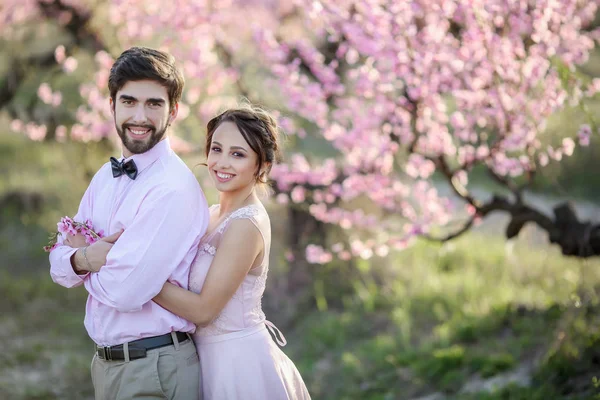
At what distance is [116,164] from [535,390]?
8.41 ft

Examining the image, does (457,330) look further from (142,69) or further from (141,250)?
(142,69)

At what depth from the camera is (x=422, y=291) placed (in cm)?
580

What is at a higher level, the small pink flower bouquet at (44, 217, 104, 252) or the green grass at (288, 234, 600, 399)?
the small pink flower bouquet at (44, 217, 104, 252)

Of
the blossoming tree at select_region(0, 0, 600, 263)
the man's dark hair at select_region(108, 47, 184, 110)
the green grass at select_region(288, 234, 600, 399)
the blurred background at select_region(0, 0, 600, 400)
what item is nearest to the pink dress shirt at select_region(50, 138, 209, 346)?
the man's dark hair at select_region(108, 47, 184, 110)

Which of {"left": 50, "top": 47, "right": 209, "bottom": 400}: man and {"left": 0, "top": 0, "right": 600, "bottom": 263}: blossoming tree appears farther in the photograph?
{"left": 0, "top": 0, "right": 600, "bottom": 263}: blossoming tree

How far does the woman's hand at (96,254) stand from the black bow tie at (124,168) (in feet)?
0.65

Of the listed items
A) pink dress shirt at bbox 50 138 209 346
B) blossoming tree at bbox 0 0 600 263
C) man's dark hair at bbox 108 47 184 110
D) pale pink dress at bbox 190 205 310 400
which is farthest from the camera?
blossoming tree at bbox 0 0 600 263

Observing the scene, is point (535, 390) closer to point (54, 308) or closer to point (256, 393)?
point (256, 393)

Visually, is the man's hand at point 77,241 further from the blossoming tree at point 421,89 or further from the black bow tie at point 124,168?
the blossoming tree at point 421,89

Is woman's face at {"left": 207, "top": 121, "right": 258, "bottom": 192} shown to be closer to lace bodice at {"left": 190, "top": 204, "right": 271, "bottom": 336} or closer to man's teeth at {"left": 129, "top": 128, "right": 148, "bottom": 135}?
lace bodice at {"left": 190, "top": 204, "right": 271, "bottom": 336}

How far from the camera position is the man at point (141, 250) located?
7.48ft

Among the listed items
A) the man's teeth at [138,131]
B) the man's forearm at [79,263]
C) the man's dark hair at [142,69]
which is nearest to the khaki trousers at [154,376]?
the man's forearm at [79,263]

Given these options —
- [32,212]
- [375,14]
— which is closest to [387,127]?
[375,14]

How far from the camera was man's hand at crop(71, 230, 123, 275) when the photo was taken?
2324 mm
